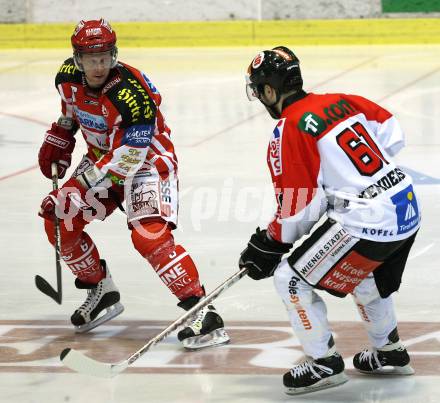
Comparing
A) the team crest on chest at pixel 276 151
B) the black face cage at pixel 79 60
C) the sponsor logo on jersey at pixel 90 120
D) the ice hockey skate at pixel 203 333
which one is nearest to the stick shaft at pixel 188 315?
the ice hockey skate at pixel 203 333

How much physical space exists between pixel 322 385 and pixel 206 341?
2.43ft

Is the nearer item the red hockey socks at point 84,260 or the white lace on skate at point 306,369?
the white lace on skate at point 306,369

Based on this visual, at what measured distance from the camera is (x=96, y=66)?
464 centimetres

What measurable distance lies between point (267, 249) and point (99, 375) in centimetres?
74

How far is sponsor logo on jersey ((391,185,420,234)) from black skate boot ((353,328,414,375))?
47cm

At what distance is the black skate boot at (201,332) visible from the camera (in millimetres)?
4609

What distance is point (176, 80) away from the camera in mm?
12641

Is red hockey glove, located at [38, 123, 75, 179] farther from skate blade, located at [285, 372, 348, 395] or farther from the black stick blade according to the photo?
skate blade, located at [285, 372, 348, 395]

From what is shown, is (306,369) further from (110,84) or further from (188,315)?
(110,84)

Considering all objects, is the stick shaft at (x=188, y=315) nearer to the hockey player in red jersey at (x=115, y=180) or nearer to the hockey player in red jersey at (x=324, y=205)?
the hockey player in red jersey at (x=324, y=205)

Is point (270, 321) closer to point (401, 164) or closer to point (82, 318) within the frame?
point (82, 318)

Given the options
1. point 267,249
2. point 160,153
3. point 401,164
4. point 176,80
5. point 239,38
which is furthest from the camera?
point 239,38

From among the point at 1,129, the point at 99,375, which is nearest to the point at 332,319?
the point at 99,375

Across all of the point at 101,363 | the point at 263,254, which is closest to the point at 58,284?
the point at 101,363
